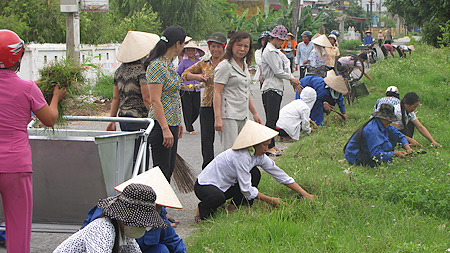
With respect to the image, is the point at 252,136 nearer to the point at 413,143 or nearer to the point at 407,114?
the point at 413,143

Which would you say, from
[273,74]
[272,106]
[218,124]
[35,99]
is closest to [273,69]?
[273,74]

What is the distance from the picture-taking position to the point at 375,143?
730 cm

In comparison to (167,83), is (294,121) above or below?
below

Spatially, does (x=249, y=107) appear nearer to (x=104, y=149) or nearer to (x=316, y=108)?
(x=104, y=149)

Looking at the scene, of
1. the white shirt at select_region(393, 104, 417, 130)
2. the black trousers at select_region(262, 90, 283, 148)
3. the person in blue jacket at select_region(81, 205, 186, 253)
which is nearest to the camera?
the person in blue jacket at select_region(81, 205, 186, 253)

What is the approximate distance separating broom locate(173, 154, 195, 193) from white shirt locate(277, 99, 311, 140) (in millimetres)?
4001

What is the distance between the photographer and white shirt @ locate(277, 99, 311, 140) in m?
10.2

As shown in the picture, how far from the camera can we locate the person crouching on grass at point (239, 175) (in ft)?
17.7

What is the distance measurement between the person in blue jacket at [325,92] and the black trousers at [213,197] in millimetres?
5483

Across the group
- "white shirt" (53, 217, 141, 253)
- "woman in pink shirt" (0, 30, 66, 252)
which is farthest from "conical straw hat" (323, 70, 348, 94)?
"white shirt" (53, 217, 141, 253)

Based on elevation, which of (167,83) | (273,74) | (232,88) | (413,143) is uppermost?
(167,83)

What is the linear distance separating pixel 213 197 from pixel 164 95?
3.46 feet

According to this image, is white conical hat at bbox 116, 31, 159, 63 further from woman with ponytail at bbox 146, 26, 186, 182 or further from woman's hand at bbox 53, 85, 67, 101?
woman's hand at bbox 53, 85, 67, 101

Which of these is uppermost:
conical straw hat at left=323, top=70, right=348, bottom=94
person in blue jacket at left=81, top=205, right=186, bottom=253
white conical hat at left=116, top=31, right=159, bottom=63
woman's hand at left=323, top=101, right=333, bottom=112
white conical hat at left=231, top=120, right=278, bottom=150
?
white conical hat at left=116, top=31, right=159, bottom=63
